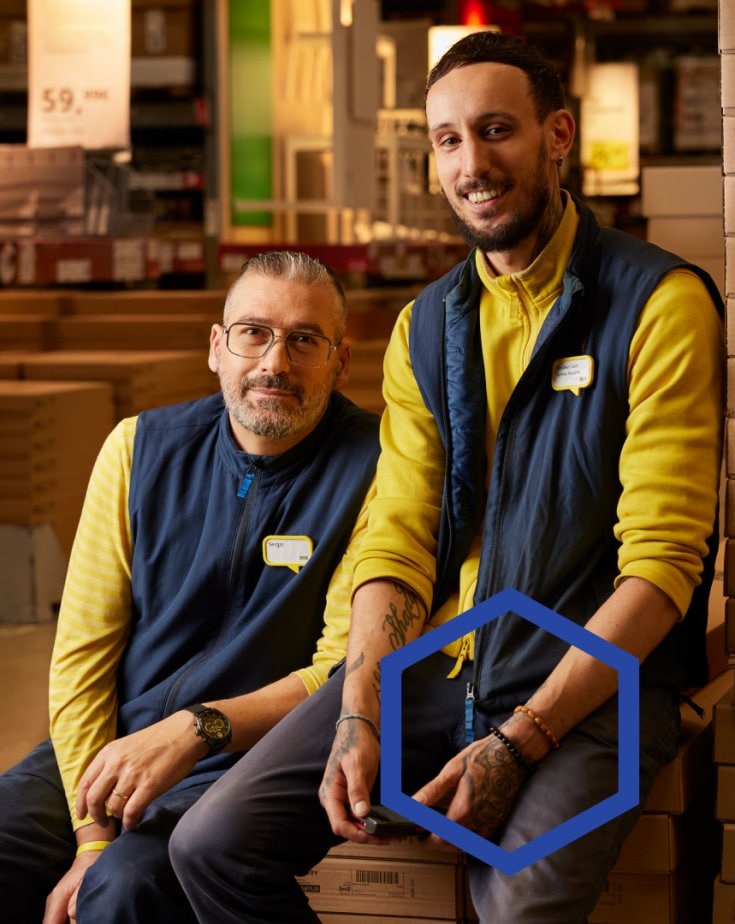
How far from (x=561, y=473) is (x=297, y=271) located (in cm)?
58

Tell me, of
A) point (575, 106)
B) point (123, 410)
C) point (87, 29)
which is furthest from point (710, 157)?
point (123, 410)

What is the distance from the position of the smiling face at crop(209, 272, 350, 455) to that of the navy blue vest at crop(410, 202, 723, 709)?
282 mm

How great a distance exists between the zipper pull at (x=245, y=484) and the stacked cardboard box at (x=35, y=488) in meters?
2.86

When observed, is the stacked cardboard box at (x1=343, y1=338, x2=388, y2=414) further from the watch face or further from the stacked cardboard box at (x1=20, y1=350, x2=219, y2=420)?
the watch face

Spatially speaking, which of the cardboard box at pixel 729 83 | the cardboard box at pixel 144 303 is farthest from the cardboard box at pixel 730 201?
the cardboard box at pixel 144 303

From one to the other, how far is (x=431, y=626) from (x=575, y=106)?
31.2ft

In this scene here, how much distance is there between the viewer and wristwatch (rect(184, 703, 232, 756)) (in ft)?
6.49

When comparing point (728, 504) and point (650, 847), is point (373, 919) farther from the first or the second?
point (728, 504)

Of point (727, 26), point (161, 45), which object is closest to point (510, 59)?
point (727, 26)

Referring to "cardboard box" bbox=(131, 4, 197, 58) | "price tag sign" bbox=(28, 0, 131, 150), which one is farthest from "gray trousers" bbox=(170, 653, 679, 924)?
"cardboard box" bbox=(131, 4, 197, 58)

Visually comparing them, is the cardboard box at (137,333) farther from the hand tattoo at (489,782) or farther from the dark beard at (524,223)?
the hand tattoo at (489,782)

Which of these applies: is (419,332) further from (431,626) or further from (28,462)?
(28,462)

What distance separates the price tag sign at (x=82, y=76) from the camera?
22.6 feet

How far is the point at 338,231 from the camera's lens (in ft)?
29.1
